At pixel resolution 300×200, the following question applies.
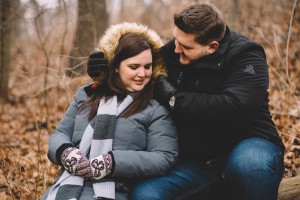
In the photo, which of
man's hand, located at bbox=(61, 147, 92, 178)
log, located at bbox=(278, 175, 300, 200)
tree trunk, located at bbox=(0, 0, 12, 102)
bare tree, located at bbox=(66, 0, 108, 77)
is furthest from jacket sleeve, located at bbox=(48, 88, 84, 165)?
tree trunk, located at bbox=(0, 0, 12, 102)

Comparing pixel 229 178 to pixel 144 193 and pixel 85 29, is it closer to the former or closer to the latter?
pixel 144 193

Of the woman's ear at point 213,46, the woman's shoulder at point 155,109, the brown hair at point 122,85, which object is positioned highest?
the woman's ear at point 213,46

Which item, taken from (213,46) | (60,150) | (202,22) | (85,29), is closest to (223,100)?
(213,46)

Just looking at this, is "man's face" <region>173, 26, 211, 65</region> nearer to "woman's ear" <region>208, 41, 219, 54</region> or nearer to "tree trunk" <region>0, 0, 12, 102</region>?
"woman's ear" <region>208, 41, 219, 54</region>

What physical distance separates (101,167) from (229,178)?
3.20 ft

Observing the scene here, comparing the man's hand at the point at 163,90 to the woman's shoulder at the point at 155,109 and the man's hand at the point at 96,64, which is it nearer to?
the woman's shoulder at the point at 155,109

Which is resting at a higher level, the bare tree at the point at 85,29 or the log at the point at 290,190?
the bare tree at the point at 85,29

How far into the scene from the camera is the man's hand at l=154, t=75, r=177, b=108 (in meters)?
3.18

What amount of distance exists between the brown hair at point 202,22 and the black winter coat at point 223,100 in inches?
4.8

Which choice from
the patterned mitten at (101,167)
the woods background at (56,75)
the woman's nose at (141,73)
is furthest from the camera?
the woods background at (56,75)

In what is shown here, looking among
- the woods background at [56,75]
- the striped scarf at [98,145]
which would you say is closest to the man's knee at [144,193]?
the striped scarf at [98,145]

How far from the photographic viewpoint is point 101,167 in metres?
2.88

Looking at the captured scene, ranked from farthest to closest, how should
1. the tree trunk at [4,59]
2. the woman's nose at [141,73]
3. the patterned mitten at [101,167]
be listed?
1. the tree trunk at [4,59]
2. the woman's nose at [141,73]
3. the patterned mitten at [101,167]

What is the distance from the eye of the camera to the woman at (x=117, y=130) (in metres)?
2.93
